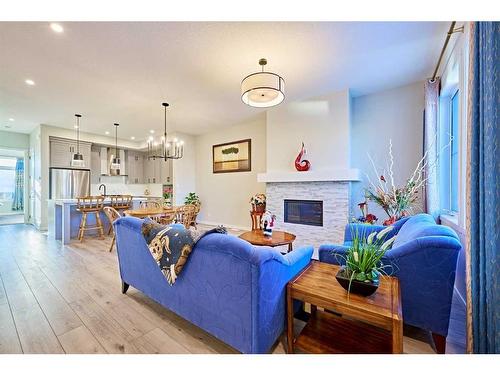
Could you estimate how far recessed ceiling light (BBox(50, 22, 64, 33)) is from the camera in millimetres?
2186

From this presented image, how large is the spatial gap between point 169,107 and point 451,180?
5010 mm

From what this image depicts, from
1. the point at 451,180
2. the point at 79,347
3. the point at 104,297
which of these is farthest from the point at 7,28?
the point at 451,180

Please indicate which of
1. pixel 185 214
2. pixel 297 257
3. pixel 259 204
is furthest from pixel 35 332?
pixel 259 204

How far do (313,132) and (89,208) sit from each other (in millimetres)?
4747

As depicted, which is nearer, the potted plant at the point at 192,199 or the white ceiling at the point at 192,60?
the white ceiling at the point at 192,60

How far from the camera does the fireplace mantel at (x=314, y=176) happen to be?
378 cm

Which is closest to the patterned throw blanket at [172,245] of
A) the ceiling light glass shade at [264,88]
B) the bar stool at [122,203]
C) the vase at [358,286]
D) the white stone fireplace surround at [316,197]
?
the vase at [358,286]

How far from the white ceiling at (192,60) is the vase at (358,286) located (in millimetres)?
2376

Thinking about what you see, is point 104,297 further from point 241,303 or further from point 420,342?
point 420,342

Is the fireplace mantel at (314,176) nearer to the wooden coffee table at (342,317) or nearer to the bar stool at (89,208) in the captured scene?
the wooden coffee table at (342,317)

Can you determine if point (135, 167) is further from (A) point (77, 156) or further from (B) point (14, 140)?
(B) point (14, 140)

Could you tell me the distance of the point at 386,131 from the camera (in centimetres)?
382

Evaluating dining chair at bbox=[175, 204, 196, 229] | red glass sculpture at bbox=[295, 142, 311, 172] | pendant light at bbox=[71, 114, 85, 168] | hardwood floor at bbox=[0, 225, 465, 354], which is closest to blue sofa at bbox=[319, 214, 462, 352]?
hardwood floor at bbox=[0, 225, 465, 354]

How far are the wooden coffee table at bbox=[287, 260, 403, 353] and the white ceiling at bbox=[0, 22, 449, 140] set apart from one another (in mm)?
2403
